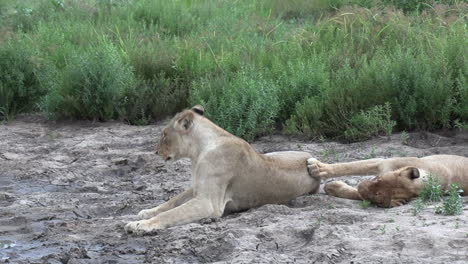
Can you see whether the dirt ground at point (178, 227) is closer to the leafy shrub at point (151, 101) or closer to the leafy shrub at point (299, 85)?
the leafy shrub at point (299, 85)

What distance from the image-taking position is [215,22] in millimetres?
12867

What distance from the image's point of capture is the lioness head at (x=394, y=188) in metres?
6.05

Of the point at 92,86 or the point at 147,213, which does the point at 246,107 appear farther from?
the point at 147,213

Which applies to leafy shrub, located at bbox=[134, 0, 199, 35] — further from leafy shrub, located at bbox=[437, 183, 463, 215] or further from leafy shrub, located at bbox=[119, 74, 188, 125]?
leafy shrub, located at bbox=[437, 183, 463, 215]

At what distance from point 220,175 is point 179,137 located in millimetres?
553

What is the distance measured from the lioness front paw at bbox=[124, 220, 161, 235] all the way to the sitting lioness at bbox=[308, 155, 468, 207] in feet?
4.57

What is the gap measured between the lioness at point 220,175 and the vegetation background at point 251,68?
224cm

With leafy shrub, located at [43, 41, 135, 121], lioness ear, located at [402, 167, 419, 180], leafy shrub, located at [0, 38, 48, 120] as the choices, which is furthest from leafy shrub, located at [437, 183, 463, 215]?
leafy shrub, located at [0, 38, 48, 120]

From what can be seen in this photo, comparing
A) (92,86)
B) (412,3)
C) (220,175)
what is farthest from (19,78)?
(412,3)

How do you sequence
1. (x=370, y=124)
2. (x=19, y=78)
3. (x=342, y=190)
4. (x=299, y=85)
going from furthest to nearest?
1. (x=19, y=78)
2. (x=299, y=85)
3. (x=370, y=124)
4. (x=342, y=190)

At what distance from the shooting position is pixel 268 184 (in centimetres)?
645

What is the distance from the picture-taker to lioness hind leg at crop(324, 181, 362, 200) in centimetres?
654

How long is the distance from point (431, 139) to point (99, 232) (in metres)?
3.78

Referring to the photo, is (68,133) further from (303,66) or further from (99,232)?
(99,232)
